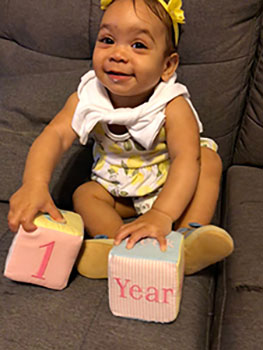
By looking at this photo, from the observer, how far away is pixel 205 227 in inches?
34.3

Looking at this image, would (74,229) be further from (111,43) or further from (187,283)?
(111,43)

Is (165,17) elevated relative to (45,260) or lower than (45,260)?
elevated

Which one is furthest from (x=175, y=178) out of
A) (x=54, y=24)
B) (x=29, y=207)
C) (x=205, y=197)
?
(x=54, y=24)

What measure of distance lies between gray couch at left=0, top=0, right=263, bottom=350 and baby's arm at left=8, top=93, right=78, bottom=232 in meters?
0.14

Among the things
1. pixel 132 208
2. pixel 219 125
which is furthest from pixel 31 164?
pixel 219 125

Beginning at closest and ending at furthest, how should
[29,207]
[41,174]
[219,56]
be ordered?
[29,207] < [41,174] < [219,56]

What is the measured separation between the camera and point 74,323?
0.84 meters

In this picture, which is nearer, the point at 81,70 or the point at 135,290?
the point at 135,290

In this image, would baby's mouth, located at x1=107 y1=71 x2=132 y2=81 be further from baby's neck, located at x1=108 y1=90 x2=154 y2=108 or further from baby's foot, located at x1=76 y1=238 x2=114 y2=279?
baby's foot, located at x1=76 y1=238 x2=114 y2=279

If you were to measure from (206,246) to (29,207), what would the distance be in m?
0.37

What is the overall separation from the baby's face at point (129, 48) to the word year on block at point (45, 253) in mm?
352

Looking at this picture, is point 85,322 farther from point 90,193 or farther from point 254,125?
point 254,125

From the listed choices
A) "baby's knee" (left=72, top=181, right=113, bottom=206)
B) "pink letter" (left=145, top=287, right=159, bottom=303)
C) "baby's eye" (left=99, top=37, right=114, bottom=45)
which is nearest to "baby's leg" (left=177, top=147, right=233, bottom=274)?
"pink letter" (left=145, top=287, right=159, bottom=303)

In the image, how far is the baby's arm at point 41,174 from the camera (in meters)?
0.90
